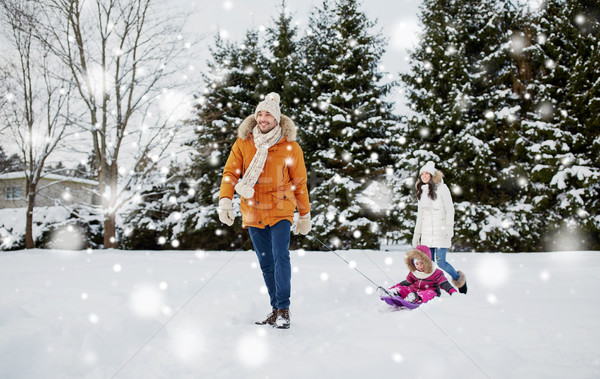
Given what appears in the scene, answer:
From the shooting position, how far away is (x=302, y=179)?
3023 mm

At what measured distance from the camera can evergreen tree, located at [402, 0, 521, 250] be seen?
11352 mm

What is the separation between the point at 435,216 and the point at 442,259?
1.88 ft

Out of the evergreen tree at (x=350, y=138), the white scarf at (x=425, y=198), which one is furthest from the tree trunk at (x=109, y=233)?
the white scarf at (x=425, y=198)

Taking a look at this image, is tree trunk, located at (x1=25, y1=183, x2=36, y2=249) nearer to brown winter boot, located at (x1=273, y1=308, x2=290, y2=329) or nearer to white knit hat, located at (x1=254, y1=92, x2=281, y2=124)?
white knit hat, located at (x1=254, y1=92, x2=281, y2=124)

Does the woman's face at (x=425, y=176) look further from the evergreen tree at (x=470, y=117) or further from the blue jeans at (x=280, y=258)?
the evergreen tree at (x=470, y=117)

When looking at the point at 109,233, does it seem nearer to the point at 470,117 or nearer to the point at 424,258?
the point at 424,258

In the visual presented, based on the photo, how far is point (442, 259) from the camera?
14.6ft

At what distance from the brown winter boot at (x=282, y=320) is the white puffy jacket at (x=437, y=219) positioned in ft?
8.15

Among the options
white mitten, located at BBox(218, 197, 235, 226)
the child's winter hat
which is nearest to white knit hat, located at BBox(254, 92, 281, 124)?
white mitten, located at BBox(218, 197, 235, 226)

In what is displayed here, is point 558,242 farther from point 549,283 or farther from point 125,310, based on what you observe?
point 125,310

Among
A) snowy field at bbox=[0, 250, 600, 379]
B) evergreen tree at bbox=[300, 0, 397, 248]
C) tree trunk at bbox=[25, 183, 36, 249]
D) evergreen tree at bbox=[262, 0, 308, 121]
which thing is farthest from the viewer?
evergreen tree at bbox=[262, 0, 308, 121]

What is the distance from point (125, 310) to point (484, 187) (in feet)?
39.6

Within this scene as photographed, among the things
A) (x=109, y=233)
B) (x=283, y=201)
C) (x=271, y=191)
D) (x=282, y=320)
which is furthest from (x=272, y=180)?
(x=109, y=233)

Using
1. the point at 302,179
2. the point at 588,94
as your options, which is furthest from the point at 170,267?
the point at 588,94
